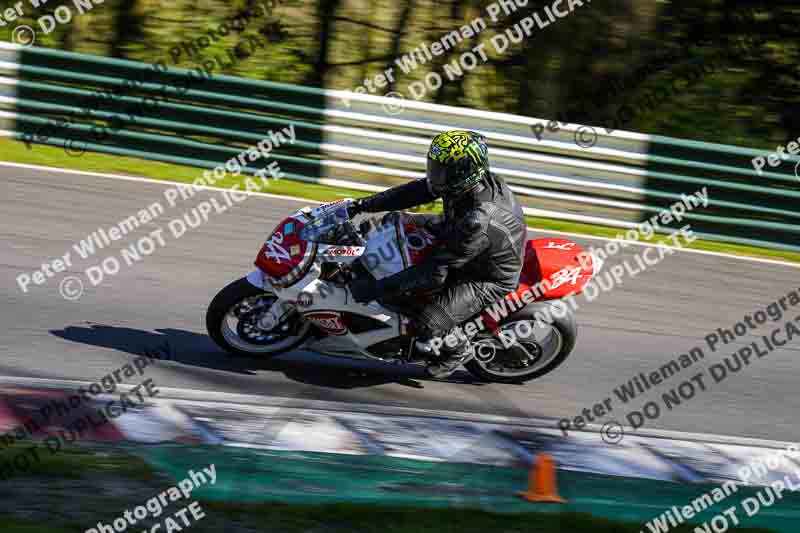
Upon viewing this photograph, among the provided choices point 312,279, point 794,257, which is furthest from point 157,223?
point 794,257

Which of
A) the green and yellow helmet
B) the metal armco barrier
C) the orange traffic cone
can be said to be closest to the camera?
the orange traffic cone

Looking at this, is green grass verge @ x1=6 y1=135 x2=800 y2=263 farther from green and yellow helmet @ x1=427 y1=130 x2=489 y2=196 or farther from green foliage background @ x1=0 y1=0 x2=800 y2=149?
green and yellow helmet @ x1=427 y1=130 x2=489 y2=196

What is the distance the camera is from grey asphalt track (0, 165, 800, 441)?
7562mm

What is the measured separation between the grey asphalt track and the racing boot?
260 mm

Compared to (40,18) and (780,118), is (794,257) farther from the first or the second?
(40,18)

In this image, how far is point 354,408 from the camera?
23.7 feet

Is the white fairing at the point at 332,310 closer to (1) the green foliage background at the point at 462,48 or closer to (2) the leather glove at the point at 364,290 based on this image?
(2) the leather glove at the point at 364,290

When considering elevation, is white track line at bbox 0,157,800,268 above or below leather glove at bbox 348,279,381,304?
below

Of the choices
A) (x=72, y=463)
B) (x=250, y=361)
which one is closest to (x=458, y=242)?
(x=250, y=361)

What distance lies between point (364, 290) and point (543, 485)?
2.04 metres

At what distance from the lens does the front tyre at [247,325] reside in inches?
291

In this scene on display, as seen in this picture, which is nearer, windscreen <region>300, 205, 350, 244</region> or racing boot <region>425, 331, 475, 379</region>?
windscreen <region>300, 205, 350, 244</region>

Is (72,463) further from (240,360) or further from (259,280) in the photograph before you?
(240,360)


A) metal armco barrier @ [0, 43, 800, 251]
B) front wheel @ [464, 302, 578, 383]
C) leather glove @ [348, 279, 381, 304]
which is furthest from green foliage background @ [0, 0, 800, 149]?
leather glove @ [348, 279, 381, 304]
